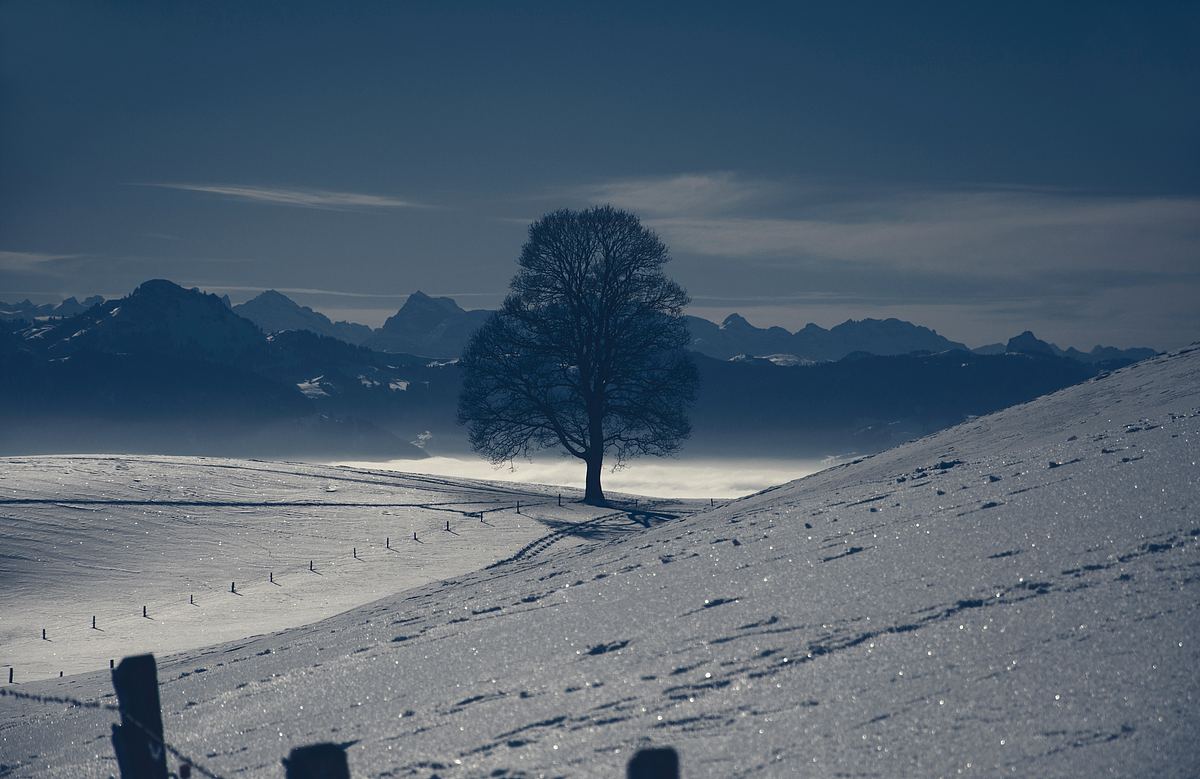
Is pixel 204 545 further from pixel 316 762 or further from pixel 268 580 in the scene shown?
pixel 316 762

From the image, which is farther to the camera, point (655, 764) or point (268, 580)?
point (268, 580)

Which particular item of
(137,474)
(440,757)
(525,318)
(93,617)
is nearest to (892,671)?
(440,757)

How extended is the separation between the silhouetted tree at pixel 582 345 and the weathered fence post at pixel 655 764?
105 ft

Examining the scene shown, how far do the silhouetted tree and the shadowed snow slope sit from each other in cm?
2215

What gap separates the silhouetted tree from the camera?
122 feet

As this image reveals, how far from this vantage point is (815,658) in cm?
836

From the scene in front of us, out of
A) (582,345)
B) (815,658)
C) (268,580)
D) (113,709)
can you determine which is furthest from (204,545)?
(815,658)

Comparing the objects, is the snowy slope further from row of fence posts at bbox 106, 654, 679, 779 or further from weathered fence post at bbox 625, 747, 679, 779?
weathered fence post at bbox 625, 747, 679, 779

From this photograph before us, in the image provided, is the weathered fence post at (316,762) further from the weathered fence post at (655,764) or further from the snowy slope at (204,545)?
the snowy slope at (204,545)

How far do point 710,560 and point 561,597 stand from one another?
2.04m

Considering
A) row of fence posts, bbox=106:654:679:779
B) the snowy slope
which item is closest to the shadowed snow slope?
row of fence posts, bbox=106:654:679:779

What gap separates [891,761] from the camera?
6508 millimetres

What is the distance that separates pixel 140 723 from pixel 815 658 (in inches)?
207

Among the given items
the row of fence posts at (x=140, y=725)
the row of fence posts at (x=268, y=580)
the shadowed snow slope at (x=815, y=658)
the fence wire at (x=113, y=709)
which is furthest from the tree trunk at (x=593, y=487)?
the row of fence posts at (x=140, y=725)
